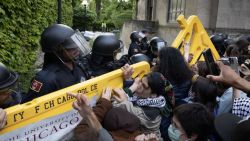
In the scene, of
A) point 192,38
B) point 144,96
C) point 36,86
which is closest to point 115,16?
point 192,38

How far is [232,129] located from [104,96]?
1.10 m

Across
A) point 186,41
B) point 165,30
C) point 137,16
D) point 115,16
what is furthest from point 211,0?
point 115,16

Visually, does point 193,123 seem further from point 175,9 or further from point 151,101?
point 175,9

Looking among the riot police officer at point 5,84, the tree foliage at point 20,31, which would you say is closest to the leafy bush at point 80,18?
the tree foliage at point 20,31

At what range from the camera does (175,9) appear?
22.4 meters

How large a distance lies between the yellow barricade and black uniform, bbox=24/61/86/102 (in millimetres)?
2208

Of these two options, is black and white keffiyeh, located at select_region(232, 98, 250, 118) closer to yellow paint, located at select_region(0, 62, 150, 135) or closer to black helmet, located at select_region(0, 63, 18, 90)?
yellow paint, located at select_region(0, 62, 150, 135)

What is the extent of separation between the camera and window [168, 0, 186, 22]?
68.6ft

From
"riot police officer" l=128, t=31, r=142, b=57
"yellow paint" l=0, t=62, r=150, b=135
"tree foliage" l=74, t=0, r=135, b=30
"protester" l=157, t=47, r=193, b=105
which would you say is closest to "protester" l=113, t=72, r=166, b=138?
"yellow paint" l=0, t=62, r=150, b=135

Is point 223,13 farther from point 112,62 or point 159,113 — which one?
point 159,113

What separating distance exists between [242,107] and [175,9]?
20384mm

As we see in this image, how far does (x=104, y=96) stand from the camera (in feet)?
9.21

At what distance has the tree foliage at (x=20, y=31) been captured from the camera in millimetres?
5238

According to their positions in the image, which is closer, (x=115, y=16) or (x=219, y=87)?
(x=219, y=87)
